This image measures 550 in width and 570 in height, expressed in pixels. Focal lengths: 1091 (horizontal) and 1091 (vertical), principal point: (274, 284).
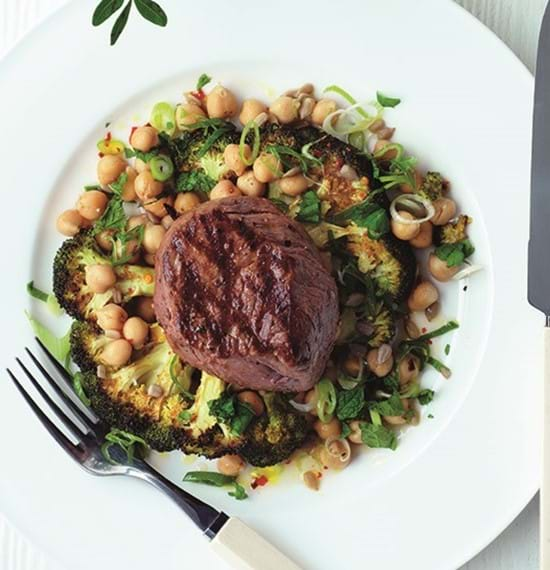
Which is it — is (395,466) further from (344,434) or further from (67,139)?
(67,139)

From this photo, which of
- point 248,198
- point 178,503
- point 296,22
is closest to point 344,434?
point 178,503

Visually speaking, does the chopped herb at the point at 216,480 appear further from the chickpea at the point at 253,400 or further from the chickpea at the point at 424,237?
the chickpea at the point at 424,237

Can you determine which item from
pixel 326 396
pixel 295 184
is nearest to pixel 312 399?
pixel 326 396

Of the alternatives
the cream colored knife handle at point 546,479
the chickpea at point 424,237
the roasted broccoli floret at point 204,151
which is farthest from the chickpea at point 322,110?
the cream colored knife handle at point 546,479

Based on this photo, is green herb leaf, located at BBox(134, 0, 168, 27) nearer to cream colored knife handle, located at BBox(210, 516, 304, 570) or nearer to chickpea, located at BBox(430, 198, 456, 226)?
chickpea, located at BBox(430, 198, 456, 226)

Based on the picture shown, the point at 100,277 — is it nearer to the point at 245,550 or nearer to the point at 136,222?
the point at 136,222
